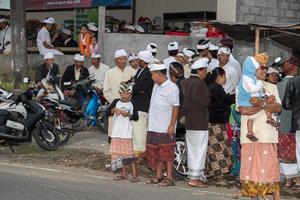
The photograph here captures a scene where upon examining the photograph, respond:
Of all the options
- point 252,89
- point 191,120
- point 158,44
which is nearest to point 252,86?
point 252,89

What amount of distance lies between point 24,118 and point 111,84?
6.66 ft

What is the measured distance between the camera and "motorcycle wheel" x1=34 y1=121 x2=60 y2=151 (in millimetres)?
11047

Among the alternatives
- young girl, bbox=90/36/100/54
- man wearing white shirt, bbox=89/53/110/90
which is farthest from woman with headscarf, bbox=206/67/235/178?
young girl, bbox=90/36/100/54

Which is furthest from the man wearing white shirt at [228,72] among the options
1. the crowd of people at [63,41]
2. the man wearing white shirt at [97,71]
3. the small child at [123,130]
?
the crowd of people at [63,41]

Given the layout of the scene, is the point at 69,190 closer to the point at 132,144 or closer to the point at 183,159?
the point at 132,144

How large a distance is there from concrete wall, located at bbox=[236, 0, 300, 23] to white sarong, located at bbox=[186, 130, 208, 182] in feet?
20.7

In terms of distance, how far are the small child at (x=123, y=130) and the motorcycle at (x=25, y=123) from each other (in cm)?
256

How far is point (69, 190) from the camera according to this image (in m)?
8.07

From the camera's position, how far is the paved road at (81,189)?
7730mm

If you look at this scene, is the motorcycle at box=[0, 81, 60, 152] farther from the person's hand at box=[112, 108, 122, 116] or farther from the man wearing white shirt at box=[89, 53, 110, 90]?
the person's hand at box=[112, 108, 122, 116]

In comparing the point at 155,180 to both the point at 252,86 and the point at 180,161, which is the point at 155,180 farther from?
the point at 252,86

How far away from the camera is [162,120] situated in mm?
8492

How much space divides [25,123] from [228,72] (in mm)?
3957

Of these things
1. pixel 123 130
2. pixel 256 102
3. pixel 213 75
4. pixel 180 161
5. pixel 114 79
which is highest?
pixel 213 75
